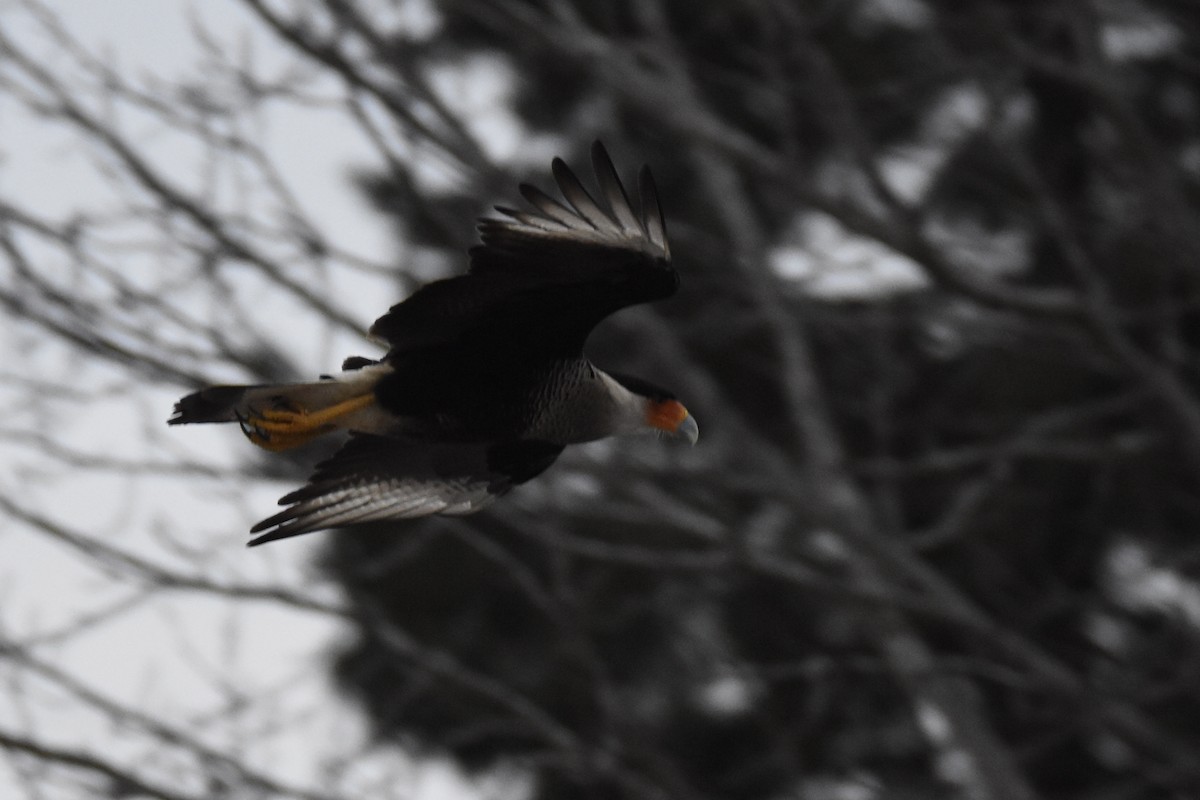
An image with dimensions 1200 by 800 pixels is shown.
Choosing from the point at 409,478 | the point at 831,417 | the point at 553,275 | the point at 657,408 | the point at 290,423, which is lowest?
the point at 290,423

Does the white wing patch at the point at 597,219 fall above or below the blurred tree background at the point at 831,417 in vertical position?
below

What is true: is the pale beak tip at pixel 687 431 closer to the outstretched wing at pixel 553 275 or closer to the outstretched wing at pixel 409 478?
the outstretched wing at pixel 409 478

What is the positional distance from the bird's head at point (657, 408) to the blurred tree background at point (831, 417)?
849mm

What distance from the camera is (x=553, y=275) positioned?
3.12 metres

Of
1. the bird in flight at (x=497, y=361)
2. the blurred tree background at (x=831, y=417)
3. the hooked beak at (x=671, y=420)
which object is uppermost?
the blurred tree background at (x=831, y=417)

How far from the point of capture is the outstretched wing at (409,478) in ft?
11.3

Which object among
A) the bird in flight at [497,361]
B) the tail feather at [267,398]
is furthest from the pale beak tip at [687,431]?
the tail feather at [267,398]

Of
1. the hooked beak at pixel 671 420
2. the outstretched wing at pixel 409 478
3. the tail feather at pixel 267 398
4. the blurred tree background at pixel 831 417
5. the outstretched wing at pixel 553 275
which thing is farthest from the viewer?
the blurred tree background at pixel 831 417

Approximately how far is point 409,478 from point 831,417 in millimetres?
4762

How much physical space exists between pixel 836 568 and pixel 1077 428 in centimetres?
251

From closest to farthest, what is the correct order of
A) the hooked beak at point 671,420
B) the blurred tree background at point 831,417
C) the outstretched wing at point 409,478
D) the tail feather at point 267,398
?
the tail feather at point 267,398 → the outstretched wing at point 409,478 → the hooked beak at point 671,420 → the blurred tree background at point 831,417

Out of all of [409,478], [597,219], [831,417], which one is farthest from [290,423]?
[831,417]

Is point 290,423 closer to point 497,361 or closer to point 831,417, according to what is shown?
point 497,361

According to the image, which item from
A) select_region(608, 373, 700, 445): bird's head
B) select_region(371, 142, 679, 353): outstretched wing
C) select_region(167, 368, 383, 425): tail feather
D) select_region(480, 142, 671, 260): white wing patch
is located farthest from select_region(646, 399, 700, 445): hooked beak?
select_region(167, 368, 383, 425): tail feather
